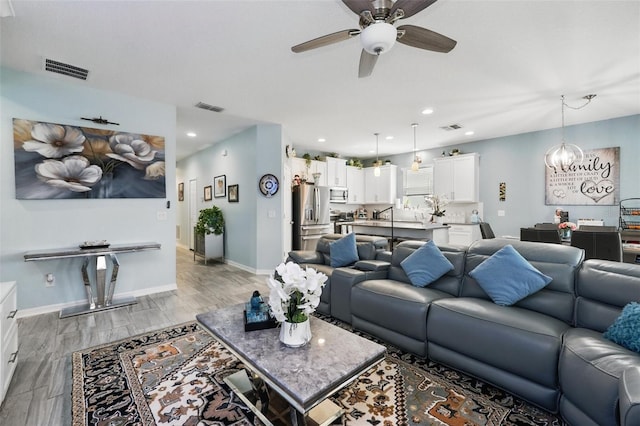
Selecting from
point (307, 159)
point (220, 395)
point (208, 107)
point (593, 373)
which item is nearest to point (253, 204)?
point (208, 107)

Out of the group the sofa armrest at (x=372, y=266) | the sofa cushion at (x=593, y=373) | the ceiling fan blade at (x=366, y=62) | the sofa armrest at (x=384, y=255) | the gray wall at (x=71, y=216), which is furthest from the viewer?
the sofa armrest at (x=384, y=255)

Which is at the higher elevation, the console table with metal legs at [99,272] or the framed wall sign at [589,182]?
the framed wall sign at [589,182]

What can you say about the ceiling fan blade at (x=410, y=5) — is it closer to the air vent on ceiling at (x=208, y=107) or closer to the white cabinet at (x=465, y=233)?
the air vent on ceiling at (x=208, y=107)

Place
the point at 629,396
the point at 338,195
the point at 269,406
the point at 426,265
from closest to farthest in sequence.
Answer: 1. the point at 629,396
2. the point at 269,406
3. the point at 426,265
4. the point at 338,195

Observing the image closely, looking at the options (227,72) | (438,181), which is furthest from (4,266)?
(438,181)

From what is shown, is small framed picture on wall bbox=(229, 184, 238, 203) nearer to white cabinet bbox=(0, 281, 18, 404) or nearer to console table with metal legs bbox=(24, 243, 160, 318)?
console table with metal legs bbox=(24, 243, 160, 318)

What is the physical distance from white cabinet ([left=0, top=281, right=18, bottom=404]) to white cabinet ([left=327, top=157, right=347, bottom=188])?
615 centimetres

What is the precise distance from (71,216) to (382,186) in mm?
6660

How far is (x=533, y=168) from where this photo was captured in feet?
18.7

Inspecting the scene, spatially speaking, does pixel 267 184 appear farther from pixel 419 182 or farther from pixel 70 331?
pixel 419 182

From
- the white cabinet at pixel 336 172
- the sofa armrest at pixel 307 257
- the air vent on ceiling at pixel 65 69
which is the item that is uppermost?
the air vent on ceiling at pixel 65 69

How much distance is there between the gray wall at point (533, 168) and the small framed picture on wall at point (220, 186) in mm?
5212

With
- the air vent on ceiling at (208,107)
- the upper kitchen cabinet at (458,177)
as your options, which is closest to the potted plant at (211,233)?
the air vent on ceiling at (208,107)

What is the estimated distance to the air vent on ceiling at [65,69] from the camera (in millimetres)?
3031
